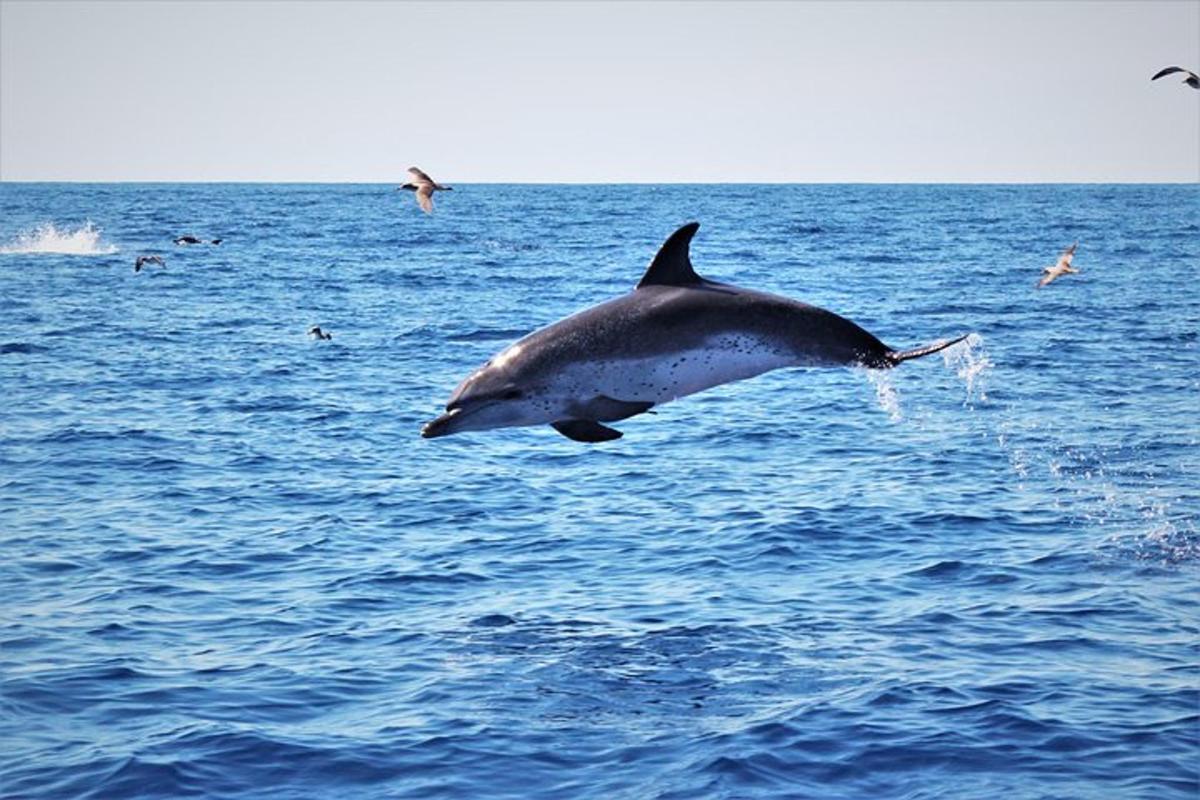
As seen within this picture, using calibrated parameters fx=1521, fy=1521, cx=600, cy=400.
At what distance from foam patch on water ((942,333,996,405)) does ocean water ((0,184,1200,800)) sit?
0.56ft

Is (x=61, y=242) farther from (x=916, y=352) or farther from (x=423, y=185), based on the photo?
(x=916, y=352)

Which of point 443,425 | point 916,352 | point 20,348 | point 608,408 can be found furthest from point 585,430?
point 20,348

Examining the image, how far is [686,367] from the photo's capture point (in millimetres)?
8875

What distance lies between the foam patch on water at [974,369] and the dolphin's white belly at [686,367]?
1885 cm

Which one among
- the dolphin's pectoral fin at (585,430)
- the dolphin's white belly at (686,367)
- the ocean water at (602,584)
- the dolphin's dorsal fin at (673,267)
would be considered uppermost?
the dolphin's dorsal fin at (673,267)

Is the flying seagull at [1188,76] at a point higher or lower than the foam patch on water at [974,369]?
higher

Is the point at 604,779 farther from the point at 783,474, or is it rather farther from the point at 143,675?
the point at 783,474

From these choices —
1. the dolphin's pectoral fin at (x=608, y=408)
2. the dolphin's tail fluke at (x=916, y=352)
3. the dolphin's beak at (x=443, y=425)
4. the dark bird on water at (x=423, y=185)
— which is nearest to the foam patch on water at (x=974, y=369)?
the dark bird on water at (x=423, y=185)

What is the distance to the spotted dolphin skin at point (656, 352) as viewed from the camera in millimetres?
8836

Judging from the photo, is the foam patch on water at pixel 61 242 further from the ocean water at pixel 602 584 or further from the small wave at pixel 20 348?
the ocean water at pixel 602 584

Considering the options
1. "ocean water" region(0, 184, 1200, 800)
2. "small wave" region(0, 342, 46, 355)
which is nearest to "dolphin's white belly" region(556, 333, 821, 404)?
"ocean water" region(0, 184, 1200, 800)

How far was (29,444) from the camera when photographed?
24234mm

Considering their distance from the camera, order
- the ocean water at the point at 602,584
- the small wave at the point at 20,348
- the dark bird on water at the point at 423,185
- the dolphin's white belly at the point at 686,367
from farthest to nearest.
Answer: the small wave at the point at 20,348, the dark bird on water at the point at 423,185, the ocean water at the point at 602,584, the dolphin's white belly at the point at 686,367

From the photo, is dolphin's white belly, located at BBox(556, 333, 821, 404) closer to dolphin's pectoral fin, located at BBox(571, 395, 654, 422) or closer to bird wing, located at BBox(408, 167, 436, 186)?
dolphin's pectoral fin, located at BBox(571, 395, 654, 422)
